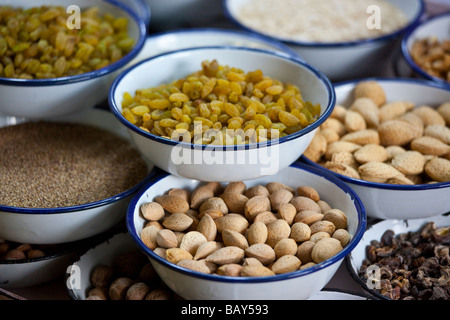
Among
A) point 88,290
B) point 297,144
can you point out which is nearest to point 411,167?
point 297,144

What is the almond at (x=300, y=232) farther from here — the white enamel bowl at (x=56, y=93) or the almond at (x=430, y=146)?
the white enamel bowl at (x=56, y=93)

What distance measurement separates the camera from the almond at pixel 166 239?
80 cm

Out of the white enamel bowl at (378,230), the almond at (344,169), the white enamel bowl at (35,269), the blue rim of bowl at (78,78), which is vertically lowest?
the white enamel bowl at (35,269)

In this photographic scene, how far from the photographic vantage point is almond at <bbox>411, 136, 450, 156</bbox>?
101 cm

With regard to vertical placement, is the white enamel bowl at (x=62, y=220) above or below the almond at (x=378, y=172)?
below

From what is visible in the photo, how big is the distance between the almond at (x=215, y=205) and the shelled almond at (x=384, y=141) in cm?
21

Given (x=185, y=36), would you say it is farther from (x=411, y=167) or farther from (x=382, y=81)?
(x=411, y=167)

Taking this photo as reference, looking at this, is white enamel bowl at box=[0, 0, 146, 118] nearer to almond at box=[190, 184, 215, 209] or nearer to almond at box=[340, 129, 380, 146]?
almond at box=[190, 184, 215, 209]

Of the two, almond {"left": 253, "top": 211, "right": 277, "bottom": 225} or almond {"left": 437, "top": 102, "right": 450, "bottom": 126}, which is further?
almond {"left": 437, "top": 102, "right": 450, "bottom": 126}

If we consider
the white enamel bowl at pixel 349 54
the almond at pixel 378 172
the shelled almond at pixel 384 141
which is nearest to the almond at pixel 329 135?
the shelled almond at pixel 384 141

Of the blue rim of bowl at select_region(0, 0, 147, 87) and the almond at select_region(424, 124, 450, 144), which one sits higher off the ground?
the blue rim of bowl at select_region(0, 0, 147, 87)

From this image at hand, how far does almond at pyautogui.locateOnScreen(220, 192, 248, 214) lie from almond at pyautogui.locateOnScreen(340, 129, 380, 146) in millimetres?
275

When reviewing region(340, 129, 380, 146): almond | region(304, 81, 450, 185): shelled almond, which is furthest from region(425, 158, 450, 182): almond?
region(340, 129, 380, 146): almond

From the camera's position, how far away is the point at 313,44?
4.28 feet
